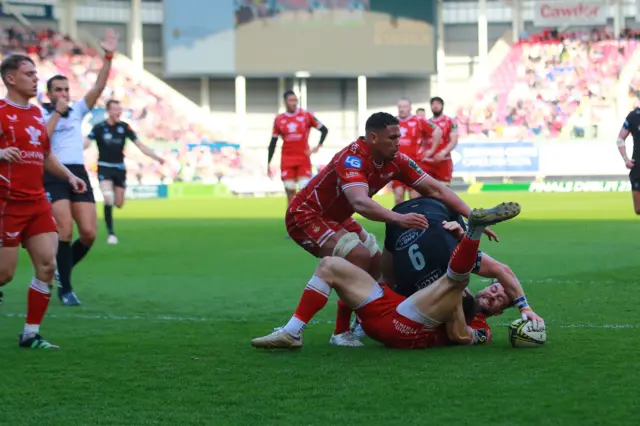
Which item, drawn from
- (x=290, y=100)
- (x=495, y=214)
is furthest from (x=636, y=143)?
(x=495, y=214)

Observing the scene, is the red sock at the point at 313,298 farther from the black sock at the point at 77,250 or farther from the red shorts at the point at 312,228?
the black sock at the point at 77,250

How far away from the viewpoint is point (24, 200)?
787 centimetres

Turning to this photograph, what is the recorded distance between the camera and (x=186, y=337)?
819 cm

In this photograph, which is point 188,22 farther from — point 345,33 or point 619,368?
point 619,368

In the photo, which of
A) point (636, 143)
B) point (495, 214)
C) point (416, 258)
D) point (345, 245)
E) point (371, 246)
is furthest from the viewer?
point (636, 143)

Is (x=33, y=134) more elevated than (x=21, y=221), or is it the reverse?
(x=33, y=134)

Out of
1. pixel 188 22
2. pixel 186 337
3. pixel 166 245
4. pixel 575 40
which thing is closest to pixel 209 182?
pixel 188 22

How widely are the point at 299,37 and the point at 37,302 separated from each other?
48.8 meters

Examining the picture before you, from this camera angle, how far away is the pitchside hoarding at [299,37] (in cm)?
5469

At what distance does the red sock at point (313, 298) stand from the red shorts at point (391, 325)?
0.82 feet

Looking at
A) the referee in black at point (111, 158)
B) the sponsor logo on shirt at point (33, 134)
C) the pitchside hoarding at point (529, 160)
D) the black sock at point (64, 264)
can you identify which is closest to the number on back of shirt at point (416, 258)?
the sponsor logo on shirt at point (33, 134)

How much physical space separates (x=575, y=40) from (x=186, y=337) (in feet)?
158

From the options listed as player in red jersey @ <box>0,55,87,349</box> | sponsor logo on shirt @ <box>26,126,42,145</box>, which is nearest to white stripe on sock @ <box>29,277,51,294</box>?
player in red jersey @ <box>0,55,87,349</box>

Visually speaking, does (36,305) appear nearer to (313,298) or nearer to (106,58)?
(313,298)
